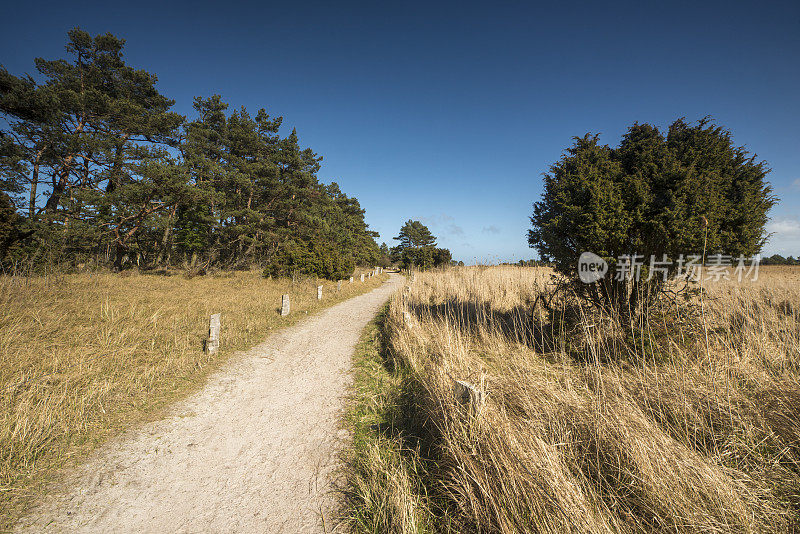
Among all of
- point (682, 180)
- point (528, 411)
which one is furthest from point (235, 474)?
point (682, 180)

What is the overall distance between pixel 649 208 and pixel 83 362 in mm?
9952

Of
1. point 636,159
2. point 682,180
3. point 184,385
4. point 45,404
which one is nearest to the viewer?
point 45,404

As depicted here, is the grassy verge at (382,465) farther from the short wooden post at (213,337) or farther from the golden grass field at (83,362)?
the short wooden post at (213,337)

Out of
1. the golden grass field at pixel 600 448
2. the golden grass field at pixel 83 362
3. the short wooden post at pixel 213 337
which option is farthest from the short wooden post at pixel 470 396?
the short wooden post at pixel 213 337

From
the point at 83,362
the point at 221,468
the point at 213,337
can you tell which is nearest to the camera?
the point at 221,468

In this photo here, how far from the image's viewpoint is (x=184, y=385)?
4707 millimetres

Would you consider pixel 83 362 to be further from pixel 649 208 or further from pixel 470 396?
pixel 649 208

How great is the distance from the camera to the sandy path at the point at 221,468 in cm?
236

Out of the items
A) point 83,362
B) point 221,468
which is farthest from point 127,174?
point 221,468

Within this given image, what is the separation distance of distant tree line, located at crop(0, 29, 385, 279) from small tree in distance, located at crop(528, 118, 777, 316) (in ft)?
58.2

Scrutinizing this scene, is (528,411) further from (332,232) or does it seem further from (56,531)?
(332,232)

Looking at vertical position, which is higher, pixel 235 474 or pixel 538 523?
pixel 538 523

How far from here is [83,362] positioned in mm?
4609

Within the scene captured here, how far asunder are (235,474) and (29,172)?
80.3 ft
